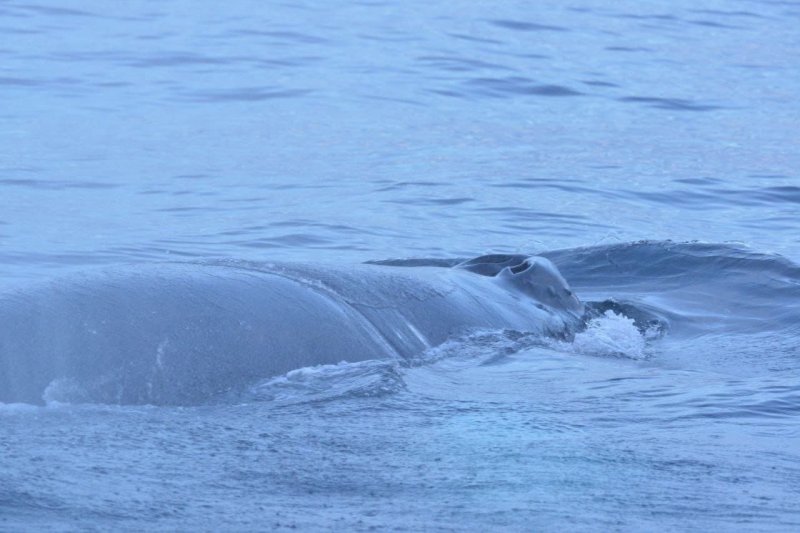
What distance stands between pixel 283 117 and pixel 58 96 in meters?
3.21

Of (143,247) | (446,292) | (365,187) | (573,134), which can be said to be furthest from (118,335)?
(573,134)

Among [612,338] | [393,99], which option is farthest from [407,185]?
[612,338]

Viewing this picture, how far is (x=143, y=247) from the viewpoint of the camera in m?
11.9

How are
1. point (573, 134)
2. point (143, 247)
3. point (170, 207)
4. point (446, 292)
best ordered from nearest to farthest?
point (446, 292) < point (143, 247) < point (170, 207) < point (573, 134)

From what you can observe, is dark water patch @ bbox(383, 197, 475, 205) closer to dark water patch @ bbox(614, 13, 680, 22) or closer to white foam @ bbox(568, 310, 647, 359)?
white foam @ bbox(568, 310, 647, 359)

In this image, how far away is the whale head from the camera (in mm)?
8992

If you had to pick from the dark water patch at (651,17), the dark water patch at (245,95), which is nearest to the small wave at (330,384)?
the dark water patch at (245,95)

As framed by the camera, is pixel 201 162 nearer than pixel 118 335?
No

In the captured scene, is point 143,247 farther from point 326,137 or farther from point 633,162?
point 633,162

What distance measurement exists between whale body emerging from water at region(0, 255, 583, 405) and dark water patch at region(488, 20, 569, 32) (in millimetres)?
19993

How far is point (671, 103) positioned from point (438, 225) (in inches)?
338

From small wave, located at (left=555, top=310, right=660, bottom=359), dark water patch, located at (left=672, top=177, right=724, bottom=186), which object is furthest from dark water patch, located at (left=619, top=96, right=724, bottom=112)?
small wave, located at (left=555, top=310, right=660, bottom=359)

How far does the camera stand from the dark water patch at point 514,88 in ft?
68.3

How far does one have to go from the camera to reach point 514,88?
69.5 ft
